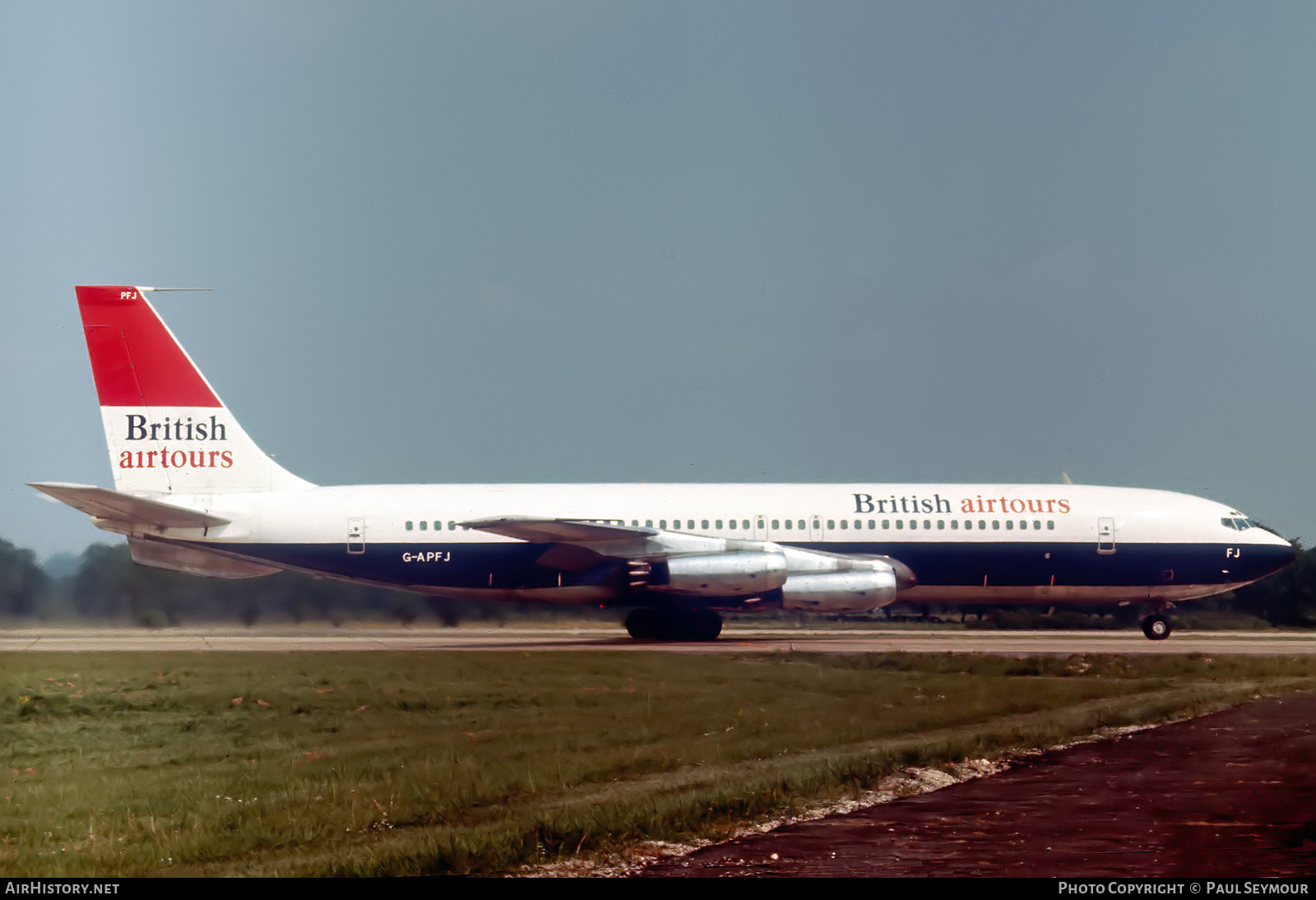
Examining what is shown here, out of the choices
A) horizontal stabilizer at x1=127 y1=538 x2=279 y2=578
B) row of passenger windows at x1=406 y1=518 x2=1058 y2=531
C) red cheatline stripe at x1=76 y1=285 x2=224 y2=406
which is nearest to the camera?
horizontal stabilizer at x1=127 y1=538 x2=279 y2=578

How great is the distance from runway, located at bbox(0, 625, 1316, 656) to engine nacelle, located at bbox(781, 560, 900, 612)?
33.3 inches

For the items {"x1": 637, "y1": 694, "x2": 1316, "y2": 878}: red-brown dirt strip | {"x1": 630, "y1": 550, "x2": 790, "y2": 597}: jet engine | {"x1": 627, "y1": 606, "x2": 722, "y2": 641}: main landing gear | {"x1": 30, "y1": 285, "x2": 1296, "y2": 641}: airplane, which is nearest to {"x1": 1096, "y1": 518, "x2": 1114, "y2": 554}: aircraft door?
{"x1": 30, "y1": 285, "x2": 1296, "y2": 641}: airplane

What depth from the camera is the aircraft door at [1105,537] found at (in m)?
31.8

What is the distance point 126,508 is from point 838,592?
15.6m

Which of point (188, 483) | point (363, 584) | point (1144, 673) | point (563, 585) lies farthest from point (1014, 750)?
point (188, 483)

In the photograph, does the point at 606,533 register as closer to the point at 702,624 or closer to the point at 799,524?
the point at 702,624

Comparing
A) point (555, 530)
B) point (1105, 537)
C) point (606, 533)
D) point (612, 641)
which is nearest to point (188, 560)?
point (555, 530)

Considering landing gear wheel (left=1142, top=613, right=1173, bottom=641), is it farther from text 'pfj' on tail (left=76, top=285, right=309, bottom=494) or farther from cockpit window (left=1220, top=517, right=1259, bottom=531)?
text 'pfj' on tail (left=76, top=285, right=309, bottom=494)

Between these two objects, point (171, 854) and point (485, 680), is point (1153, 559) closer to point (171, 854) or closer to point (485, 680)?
point (485, 680)

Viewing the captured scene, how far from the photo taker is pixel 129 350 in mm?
30188

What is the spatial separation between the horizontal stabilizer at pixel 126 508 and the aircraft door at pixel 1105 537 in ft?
67.7

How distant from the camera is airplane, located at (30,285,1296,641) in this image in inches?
1156

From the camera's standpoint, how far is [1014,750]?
509 inches
